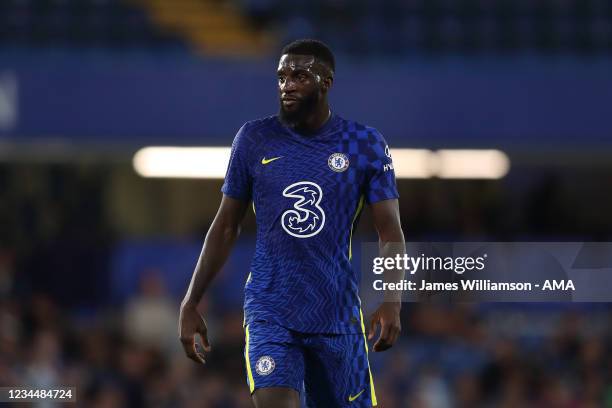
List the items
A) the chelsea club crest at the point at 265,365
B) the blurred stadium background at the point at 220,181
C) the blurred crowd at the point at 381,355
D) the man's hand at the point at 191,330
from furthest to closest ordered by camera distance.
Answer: the blurred stadium background at the point at 220,181
the blurred crowd at the point at 381,355
the man's hand at the point at 191,330
the chelsea club crest at the point at 265,365

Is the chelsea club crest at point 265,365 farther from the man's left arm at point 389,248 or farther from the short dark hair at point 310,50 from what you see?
the short dark hair at point 310,50

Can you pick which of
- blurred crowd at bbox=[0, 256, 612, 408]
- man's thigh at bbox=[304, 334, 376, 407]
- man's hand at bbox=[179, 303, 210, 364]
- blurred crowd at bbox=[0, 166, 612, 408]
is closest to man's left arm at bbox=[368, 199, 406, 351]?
man's thigh at bbox=[304, 334, 376, 407]

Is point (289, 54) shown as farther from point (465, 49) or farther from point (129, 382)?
point (465, 49)

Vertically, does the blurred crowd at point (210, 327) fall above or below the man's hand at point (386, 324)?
above

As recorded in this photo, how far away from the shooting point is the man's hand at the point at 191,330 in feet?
14.6

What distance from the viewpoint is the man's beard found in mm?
4480

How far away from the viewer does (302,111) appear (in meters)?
4.50

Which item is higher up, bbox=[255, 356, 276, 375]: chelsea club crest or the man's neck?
the man's neck

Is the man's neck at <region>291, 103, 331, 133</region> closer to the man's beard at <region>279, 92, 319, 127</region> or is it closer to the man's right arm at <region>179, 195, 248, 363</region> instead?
the man's beard at <region>279, 92, 319, 127</region>

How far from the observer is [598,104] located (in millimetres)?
11094

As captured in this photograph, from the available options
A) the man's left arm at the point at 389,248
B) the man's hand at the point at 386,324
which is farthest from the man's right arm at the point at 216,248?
the man's hand at the point at 386,324

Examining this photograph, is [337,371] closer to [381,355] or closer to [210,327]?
[381,355]

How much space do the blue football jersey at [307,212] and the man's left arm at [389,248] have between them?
0.05 m

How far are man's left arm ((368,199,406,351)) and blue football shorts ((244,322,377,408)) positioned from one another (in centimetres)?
13
